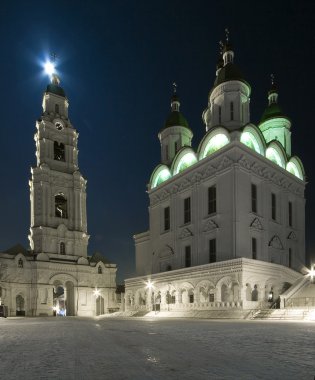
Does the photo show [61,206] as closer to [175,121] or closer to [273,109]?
[175,121]

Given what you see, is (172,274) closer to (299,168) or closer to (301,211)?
(301,211)

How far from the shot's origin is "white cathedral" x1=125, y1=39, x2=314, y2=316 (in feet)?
103

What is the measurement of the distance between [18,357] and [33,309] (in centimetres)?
4491

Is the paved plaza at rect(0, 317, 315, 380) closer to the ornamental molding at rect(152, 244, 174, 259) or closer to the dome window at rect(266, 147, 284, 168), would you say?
the ornamental molding at rect(152, 244, 174, 259)

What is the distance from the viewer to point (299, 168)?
43531 mm

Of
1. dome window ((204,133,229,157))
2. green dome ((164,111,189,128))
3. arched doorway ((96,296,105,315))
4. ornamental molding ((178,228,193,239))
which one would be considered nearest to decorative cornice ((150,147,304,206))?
dome window ((204,133,229,157))

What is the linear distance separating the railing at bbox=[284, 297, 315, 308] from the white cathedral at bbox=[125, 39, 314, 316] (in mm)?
1748

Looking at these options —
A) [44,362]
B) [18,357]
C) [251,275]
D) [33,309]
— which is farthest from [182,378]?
[33,309]

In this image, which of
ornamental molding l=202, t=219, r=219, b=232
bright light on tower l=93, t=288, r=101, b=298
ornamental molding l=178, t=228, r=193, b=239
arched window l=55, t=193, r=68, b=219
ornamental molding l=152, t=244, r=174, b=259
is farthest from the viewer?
arched window l=55, t=193, r=68, b=219

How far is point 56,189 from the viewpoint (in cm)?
5538

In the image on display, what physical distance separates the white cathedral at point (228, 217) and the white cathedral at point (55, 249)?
1225 centimetres

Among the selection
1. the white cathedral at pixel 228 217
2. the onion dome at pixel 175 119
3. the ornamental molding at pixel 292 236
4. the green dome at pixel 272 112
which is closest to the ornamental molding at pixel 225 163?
Answer: the white cathedral at pixel 228 217

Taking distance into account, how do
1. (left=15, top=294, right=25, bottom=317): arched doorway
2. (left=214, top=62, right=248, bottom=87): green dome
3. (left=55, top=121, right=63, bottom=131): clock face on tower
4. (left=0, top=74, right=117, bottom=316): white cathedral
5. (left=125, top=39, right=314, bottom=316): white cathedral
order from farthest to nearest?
(left=55, top=121, right=63, bottom=131): clock face on tower < (left=0, top=74, right=117, bottom=316): white cathedral < (left=15, top=294, right=25, bottom=317): arched doorway < (left=214, top=62, right=248, bottom=87): green dome < (left=125, top=39, right=314, bottom=316): white cathedral

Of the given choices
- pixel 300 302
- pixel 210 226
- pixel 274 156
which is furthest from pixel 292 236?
pixel 300 302
